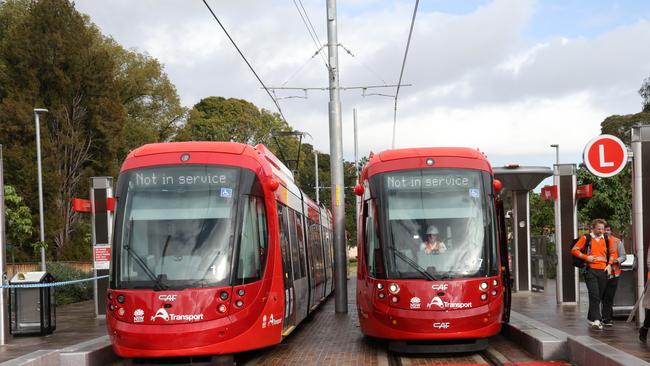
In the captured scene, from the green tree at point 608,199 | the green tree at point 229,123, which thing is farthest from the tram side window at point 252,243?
the green tree at point 608,199

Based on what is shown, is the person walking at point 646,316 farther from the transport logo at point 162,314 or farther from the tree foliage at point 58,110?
the tree foliage at point 58,110

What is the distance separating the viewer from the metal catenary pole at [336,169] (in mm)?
20828

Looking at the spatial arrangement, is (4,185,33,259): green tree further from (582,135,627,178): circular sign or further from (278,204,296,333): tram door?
(582,135,627,178): circular sign

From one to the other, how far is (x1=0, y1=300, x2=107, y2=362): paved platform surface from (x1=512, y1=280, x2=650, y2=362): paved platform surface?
25.2 ft

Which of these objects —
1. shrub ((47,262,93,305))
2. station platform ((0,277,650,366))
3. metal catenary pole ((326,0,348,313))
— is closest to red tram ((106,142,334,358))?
station platform ((0,277,650,366))

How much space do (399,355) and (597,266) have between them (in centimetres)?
352

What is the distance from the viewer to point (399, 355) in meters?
13.0

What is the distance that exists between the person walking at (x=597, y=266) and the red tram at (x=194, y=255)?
190 inches

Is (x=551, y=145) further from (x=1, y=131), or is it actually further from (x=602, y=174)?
(x=602, y=174)

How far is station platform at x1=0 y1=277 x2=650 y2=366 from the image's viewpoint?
36.7 feet

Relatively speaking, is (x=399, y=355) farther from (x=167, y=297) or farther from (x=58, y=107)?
(x=58, y=107)

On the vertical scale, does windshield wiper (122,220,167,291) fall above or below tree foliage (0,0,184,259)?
below

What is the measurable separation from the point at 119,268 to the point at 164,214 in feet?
2.85

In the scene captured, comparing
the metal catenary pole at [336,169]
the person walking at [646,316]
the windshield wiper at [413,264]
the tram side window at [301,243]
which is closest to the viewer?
the person walking at [646,316]
